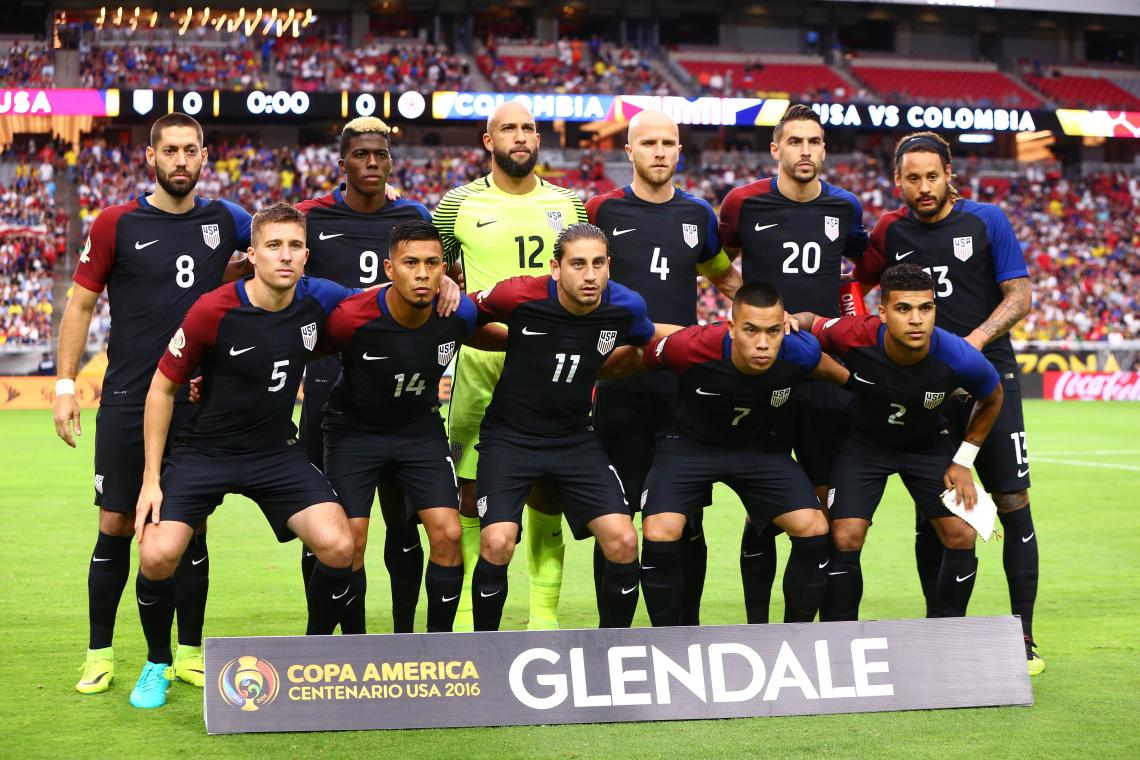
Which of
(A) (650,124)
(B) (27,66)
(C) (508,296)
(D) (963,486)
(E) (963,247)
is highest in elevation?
(B) (27,66)

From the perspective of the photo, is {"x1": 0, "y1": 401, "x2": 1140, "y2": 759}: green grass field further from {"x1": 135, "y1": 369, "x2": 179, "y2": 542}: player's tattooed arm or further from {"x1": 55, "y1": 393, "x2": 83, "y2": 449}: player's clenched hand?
{"x1": 55, "y1": 393, "x2": 83, "y2": 449}: player's clenched hand

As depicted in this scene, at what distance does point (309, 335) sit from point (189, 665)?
5.43 feet

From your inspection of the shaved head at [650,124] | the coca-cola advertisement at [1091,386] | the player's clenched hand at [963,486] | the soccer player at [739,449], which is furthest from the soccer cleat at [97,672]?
the coca-cola advertisement at [1091,386]

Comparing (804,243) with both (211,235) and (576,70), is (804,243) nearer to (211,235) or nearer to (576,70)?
(211,235)

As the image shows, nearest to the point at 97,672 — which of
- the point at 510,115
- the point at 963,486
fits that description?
the point at 510,115

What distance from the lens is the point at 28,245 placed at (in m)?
30.3

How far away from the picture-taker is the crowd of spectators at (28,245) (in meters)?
27.3

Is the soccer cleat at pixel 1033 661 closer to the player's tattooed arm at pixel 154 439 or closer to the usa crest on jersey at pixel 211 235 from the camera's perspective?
the player's tattooed arm at pixel 154 439

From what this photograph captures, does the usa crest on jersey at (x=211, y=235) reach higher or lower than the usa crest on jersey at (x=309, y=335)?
higher

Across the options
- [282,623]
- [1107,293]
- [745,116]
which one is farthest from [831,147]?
[282,623]

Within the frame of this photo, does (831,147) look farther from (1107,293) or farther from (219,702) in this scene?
(219,702)

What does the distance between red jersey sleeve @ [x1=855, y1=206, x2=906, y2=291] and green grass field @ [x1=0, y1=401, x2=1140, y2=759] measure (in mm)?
2012

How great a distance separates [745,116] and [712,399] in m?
29.2

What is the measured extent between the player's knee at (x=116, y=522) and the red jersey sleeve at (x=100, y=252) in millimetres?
1008
